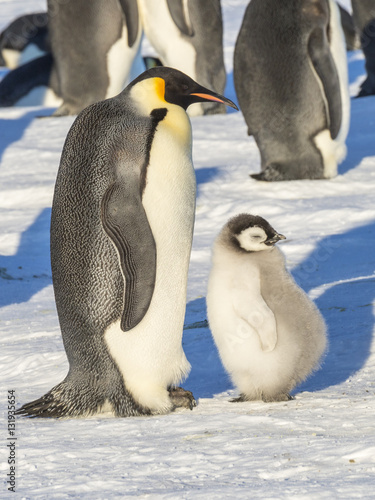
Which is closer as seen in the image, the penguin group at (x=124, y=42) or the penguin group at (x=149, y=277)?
the penguin group at (x=149, y=277)

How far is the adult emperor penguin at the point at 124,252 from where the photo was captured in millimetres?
3002

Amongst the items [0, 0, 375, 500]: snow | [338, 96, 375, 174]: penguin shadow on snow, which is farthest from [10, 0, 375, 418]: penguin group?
[338, 96, 375, 174]: penguin shadow on snow

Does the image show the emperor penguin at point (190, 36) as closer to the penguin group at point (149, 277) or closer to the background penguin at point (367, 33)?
the background penguin at point (367, 33)

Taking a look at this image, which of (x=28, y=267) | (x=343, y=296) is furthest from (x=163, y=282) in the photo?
(x=28, y=267)

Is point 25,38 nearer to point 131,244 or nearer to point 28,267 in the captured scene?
point 28,267

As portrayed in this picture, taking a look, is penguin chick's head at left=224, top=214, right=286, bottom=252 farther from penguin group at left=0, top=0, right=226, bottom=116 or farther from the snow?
penguin group at left=0, top=0, right=226, bottom=116

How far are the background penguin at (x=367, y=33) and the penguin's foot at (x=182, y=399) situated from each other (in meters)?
6.98

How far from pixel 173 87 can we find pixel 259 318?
2.61 feet

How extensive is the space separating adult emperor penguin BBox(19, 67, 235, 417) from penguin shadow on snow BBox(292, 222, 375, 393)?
619mm

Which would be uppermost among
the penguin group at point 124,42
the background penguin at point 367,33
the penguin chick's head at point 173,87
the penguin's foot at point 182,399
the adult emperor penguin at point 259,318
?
the penguin chick's head at point 173,87

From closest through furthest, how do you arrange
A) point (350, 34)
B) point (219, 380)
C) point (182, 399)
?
point (182, 399) → point (219, 380) → point (350, 34)

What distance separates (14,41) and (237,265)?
525 inches

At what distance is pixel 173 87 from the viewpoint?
3.19 meters

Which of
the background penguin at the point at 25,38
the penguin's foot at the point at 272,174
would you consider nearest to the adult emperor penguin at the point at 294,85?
the penguin's foot at the point at 272,174
